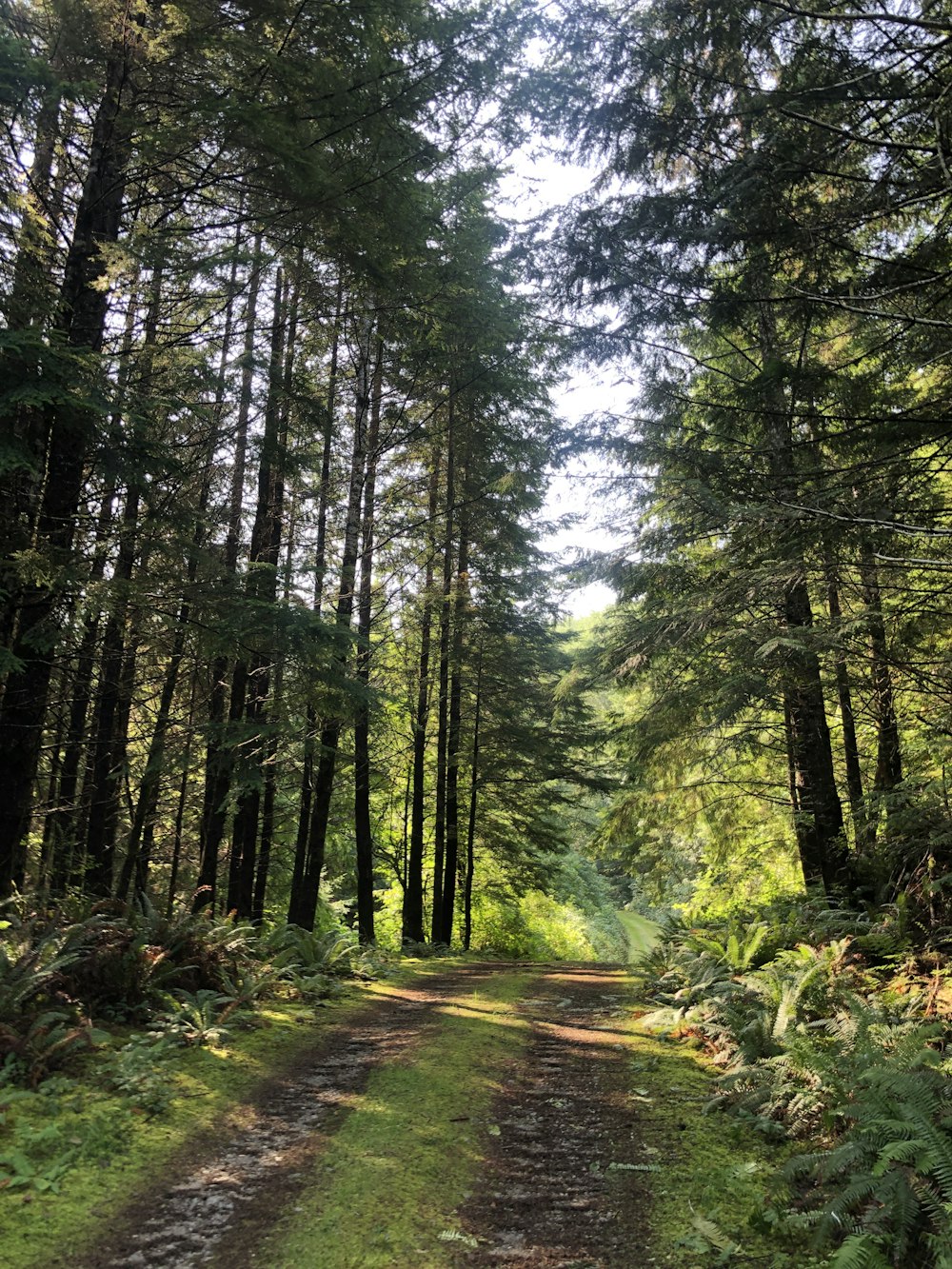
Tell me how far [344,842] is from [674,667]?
1346cm

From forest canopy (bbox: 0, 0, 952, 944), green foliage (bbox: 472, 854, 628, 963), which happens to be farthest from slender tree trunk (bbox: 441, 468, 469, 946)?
green foliage (bbox: 472, 854, 628, 963)

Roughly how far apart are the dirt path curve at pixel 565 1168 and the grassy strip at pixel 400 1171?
160 millimetres

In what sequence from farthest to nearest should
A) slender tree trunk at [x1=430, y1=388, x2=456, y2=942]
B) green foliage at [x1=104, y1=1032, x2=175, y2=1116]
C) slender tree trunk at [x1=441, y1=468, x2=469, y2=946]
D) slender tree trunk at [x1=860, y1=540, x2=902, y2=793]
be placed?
slender tree trunk at [x1=441, y1=468, x2=469, y2=946] < slender tree trunk at [x1=430, y1=388, x2=456, y2=942] < slender tree trunk at [x1=860, y1=540, x2=902, y2=793] < green foliage at [x1=104, y1=1032, x2=175, y2=1116]

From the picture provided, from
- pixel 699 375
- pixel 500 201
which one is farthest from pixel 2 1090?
pixel 500 201

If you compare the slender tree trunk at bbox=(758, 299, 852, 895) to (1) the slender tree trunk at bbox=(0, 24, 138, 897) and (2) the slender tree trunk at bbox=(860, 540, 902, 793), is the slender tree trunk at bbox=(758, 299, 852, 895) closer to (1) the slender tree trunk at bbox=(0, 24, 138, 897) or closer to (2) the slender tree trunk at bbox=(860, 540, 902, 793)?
(2) the slender tree trunk at bbox=(860, 540, 902, 793)

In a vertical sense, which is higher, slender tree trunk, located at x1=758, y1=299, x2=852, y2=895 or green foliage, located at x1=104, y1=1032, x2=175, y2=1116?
slender tree trunk, located at x1=758, y1=299, x2=852, y2=895

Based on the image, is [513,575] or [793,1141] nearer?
[793,1141]

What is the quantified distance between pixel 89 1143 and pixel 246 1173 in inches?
33.4

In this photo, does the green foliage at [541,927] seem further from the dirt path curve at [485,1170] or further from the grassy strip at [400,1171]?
the grassy strip at [400,1171]

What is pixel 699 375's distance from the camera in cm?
1127

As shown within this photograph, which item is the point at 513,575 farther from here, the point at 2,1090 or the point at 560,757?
the point at 2,1090

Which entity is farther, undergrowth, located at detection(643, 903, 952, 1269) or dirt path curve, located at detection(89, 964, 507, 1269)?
dirt path curve, located at detection(89, 964, 507, 1269)

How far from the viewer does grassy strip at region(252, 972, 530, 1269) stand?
3.09 meters

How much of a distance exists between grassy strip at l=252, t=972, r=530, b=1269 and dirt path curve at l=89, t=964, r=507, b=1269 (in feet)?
0.42
